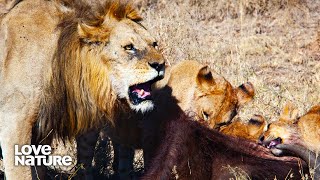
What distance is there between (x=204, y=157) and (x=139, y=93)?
1060mm

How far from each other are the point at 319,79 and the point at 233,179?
17.4ft

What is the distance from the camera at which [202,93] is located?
6.46 m

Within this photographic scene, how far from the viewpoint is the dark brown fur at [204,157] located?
14.0ft

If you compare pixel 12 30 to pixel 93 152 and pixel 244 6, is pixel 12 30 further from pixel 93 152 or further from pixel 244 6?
pixel 244 6

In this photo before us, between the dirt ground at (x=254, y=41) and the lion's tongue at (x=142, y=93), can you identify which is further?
the dirt ground at (x=254, y=41)

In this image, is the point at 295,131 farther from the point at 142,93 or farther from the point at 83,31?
the point at 83,31

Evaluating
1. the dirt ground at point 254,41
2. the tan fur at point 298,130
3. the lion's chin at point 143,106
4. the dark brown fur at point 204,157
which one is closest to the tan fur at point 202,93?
the tan fur at point 298,130

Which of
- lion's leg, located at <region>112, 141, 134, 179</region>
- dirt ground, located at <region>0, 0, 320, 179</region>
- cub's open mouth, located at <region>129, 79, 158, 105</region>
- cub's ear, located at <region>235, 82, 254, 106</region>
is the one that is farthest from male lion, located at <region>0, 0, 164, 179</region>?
dirt ground, located at <region>0, 0, 320, 179</region>

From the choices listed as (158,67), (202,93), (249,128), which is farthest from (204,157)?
(202,93)

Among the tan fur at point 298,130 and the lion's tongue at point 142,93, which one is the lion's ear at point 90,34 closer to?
the lion's tongue at point 142,93

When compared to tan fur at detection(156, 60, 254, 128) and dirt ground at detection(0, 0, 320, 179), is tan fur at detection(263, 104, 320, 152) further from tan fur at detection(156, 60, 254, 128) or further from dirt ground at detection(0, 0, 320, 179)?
dirt ground at detection(0, 0, 320, 179)

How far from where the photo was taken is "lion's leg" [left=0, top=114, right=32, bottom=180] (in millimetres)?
5129

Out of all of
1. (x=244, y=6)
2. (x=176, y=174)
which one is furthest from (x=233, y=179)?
(x=244, y=6)

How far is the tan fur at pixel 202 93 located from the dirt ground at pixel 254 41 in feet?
3.00
